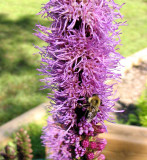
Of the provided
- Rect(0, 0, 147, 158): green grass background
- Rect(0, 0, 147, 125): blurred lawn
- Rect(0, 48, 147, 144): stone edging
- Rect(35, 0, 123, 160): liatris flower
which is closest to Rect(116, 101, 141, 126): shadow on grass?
Rect(0, 0, 147, 158): green grass background

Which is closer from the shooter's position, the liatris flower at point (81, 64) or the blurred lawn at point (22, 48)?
the liatris flower at point (81, 64)

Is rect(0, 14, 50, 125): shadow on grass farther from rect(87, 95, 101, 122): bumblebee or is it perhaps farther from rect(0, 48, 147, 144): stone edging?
rect(87, 95, 101, 122): bumblebee

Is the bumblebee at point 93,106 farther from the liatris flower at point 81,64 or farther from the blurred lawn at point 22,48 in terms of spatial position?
the blurred lawn at point 22,48

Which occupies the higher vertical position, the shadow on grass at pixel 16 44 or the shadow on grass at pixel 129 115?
the shadow on grass at pixel 16 44

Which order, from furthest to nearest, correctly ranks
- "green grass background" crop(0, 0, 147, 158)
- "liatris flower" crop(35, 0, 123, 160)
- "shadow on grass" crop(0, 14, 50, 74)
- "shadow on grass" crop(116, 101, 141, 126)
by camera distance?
1. "shadow on grass" crop(0, 14, 50, 74)
2. "green grass background" crop(0, 0, 147, 158)
3. "shadow on grass" crop(116, 101, 141, 126)
4. "liatris flower" crop(35, 0, 123, 160)

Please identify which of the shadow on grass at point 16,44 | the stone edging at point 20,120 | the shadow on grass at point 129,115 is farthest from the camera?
the shadow on grass at point 16,44

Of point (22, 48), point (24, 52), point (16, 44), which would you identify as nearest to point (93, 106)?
point (24, 52)

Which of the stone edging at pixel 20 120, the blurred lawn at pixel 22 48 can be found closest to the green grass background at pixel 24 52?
the blurred lawn at pixel 22 48

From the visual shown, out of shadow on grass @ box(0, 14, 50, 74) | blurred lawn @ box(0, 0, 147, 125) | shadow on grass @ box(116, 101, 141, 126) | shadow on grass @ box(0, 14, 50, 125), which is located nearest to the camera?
shadow on grass @ box(116, 101, 141, 126)
